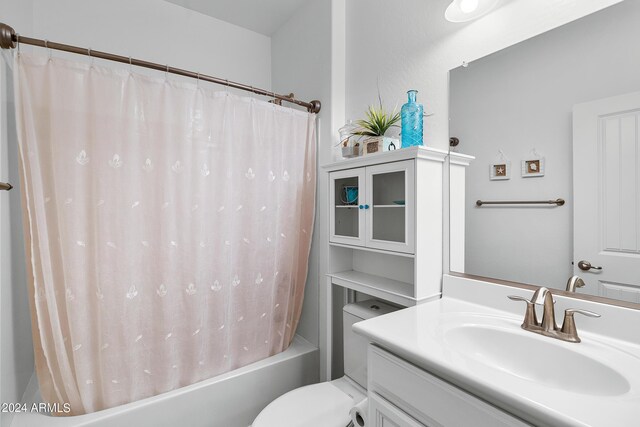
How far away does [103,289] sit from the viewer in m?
1.30

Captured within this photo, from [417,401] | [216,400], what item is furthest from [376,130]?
[216,400]

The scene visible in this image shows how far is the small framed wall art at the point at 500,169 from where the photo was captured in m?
1.13

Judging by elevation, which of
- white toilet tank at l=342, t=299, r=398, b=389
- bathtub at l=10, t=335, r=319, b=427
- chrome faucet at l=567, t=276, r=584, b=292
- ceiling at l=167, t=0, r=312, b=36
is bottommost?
bathtub at l=10, t=335, r=319, b=427

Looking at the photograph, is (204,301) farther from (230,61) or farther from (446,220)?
(230,61)

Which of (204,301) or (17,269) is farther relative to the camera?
(204,301)

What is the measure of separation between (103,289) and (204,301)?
446 millimetres

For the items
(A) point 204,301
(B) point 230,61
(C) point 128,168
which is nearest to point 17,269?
(C) point 128,168

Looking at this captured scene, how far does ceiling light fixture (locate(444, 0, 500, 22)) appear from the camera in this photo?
45.0 inches

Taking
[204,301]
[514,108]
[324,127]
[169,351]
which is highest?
[324,127]

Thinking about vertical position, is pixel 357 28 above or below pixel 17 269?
above

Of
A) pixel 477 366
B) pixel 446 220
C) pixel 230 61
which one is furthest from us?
pixel 230 61

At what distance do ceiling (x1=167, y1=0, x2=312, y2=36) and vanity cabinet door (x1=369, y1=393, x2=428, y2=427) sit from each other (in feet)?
7.60

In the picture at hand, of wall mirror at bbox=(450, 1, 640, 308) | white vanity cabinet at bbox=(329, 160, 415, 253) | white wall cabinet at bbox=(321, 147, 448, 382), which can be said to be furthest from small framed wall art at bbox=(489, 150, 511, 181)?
white vanity cabinet at bbox=(329, 160, 415, 253)

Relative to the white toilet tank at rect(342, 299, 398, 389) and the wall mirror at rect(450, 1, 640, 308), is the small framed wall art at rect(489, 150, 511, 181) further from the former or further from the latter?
the white toilet tank at rect(342, 299, 398, 389)
